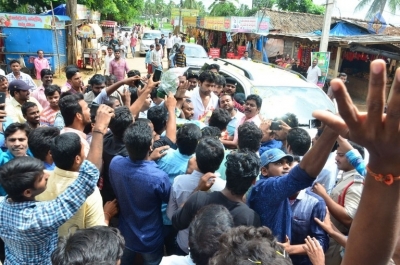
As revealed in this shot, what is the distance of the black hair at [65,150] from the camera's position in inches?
87.5

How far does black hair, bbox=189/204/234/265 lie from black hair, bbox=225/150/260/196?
419 mm

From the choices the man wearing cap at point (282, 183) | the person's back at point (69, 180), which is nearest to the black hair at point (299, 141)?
the man wearing cap at point (282, 183)

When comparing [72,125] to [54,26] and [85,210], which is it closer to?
[85,210]

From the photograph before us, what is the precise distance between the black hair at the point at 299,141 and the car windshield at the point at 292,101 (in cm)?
199

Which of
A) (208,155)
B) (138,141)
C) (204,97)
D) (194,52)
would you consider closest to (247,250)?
(208,155)

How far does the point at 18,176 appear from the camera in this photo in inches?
73.0

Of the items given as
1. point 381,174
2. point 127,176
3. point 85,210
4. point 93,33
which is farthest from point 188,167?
point 93,33

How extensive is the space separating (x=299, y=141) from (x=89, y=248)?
226 centimetres

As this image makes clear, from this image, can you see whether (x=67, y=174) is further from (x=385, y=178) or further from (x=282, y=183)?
Result: (x=385, y=178)

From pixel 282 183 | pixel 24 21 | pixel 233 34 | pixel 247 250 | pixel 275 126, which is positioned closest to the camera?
pixel 247 250

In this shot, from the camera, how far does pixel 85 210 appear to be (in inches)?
85.9

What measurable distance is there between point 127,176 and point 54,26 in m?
12.6

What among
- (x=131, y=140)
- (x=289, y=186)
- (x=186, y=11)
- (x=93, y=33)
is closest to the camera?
(x=289, y=186)

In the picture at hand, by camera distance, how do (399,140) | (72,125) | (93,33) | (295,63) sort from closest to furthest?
(399,140) < (72,125) < (295,63) < (93,33)
